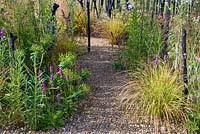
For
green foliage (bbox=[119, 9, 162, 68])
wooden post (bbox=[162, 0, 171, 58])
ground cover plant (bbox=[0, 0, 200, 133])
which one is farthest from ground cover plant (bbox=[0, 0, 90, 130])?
wooden post (bbox=[162, 0, 171, 58])

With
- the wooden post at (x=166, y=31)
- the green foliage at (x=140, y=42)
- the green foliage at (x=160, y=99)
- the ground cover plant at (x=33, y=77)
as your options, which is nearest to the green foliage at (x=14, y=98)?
the ground cover plant at (x=33, y=77)

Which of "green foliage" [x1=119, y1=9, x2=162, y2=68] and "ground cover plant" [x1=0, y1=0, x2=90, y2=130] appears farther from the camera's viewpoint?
"green foliage" [x1=119, y1=9, x2=162, y2=68]

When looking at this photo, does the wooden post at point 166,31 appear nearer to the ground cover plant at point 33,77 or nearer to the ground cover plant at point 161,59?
the ground cover plant at point 161,59

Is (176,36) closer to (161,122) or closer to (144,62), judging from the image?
(144,62)

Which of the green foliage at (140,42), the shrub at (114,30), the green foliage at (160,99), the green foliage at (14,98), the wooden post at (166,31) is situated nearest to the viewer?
the green foliage at (14,98)

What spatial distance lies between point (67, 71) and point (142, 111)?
94cm

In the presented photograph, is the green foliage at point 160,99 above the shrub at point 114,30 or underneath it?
underneath

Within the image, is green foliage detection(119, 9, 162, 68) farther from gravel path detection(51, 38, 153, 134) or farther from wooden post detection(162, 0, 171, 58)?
gravel path detection(51, 38, 153, 134)

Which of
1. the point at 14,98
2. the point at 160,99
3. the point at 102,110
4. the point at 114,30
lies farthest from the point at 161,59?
the point at 114,30

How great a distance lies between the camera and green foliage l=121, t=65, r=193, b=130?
3.81m

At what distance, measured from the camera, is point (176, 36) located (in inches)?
186

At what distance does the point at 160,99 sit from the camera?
3.87 m

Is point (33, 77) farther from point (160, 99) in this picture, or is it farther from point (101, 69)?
point (101, 69)

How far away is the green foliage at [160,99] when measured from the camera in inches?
150
